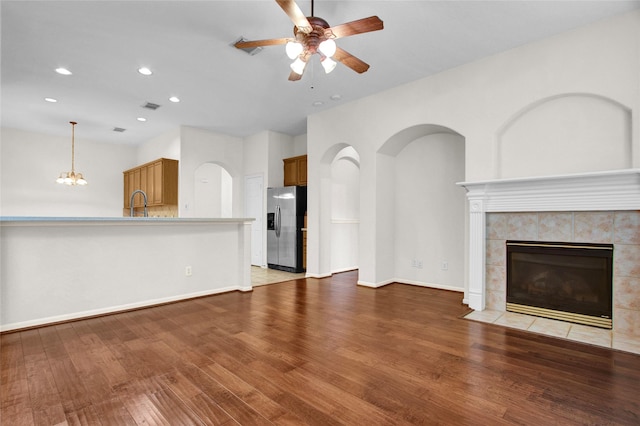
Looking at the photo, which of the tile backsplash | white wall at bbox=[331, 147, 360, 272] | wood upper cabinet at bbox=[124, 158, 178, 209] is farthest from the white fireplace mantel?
wood upper cabinet at bbox=[124, 158, 178, 209]

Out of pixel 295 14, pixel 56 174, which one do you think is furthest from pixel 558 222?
pixel 56 174

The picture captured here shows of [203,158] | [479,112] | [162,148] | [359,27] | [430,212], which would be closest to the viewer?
[359,27]

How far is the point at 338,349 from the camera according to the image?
2627 mm

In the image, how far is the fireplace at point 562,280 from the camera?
124 inches

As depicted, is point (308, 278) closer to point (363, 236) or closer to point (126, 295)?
point (363, 236)

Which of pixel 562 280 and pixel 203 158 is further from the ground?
pixel 203 158

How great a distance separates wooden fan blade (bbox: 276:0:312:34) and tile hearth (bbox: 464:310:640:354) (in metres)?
3.18

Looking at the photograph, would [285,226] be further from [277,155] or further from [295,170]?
[277,155]

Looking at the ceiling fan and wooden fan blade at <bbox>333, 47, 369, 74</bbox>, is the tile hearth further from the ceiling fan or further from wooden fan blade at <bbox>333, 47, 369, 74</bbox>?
→ the ceiling fan

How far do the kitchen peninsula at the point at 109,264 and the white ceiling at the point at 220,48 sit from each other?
1942mm

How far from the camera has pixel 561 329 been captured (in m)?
3.09

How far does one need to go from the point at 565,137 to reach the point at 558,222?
876 mm

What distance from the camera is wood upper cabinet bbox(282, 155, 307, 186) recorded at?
6.69 m

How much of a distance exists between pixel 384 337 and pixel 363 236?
2337mm
